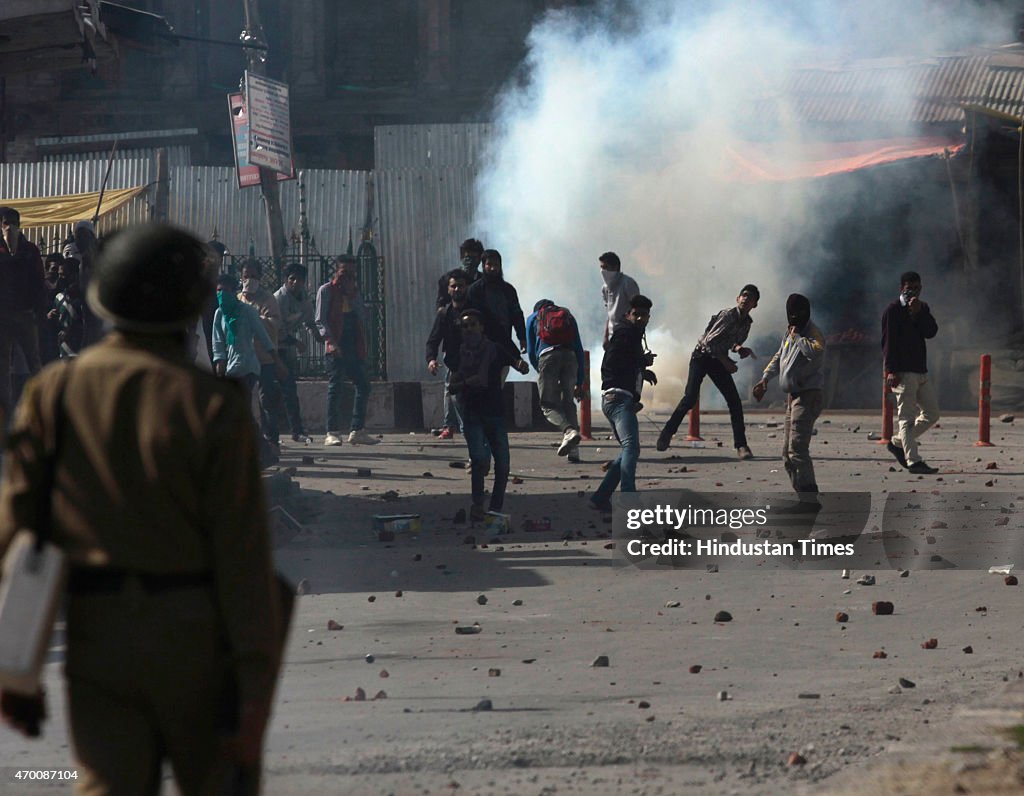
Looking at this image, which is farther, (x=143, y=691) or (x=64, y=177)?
(x=64, y=177)

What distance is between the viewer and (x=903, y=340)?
535 inches

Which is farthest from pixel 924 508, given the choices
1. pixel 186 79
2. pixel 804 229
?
pixel 186 79

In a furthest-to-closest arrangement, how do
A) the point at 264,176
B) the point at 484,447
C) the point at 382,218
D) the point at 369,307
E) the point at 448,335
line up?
the point at 382,218
the point at 369,307
the point at 264,176
the point at 448,335
the point at 484,447

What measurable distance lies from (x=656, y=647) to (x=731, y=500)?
4.48 m

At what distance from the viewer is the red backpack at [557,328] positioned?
1393 centimetres

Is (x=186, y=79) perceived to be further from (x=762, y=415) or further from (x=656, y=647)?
(x=656, y=647)

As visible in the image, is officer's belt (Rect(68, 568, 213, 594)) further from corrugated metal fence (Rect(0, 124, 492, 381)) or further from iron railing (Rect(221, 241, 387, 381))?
corrugated metal fence (Rect(0, 124, 492, 381))

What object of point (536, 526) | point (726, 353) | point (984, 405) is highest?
point (726, 353)

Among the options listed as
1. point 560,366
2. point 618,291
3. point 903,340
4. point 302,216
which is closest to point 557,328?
point 560,366

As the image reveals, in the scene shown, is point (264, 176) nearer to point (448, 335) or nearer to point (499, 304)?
point (499, 304)

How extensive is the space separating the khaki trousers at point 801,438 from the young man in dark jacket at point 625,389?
1.08 m

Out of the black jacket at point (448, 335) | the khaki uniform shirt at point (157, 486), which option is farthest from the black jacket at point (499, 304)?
the khaki uniform shirt at point (157, 486)

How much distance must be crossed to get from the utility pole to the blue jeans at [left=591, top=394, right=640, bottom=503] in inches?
359

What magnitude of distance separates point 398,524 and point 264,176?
9.57 metres
